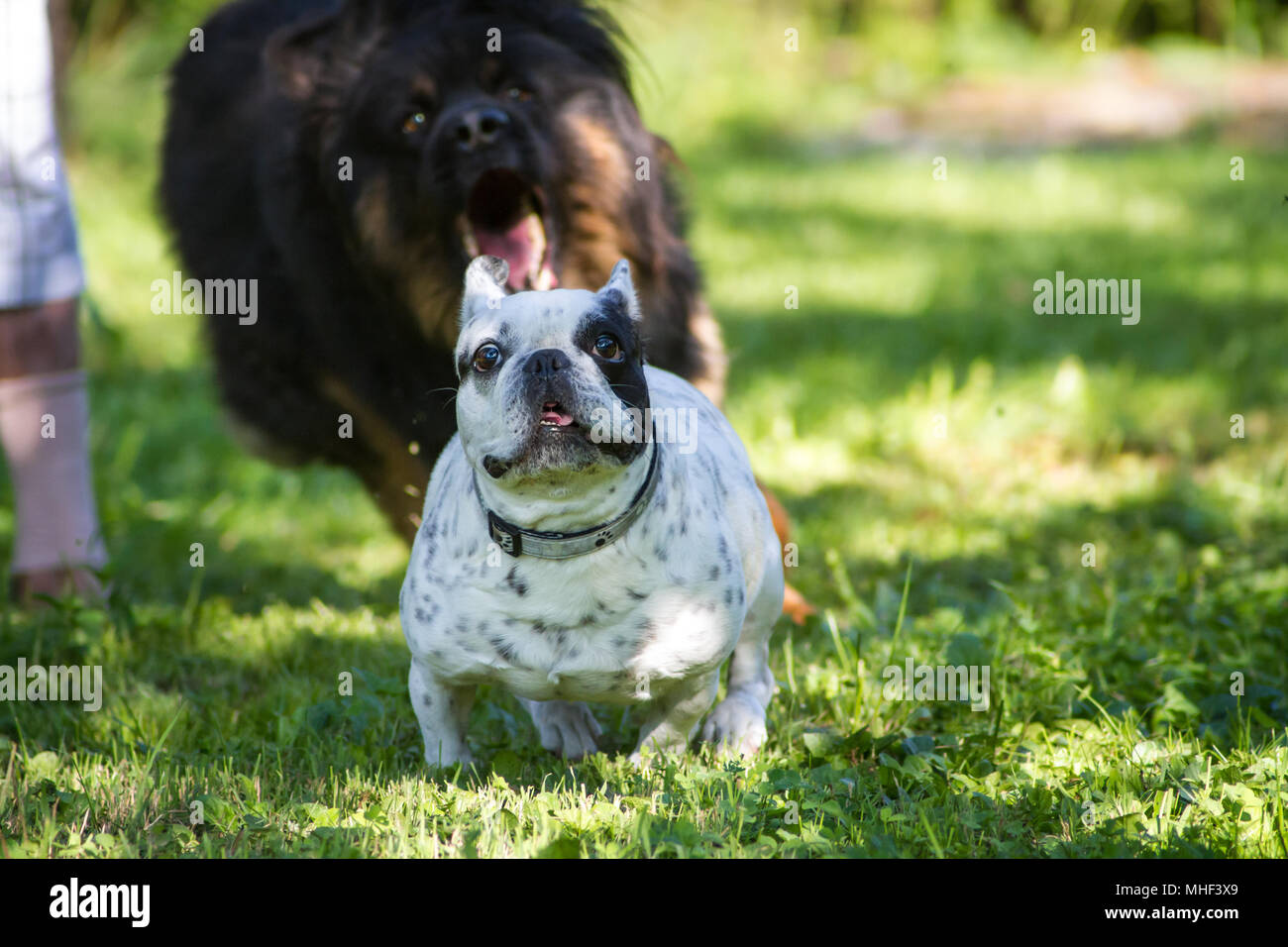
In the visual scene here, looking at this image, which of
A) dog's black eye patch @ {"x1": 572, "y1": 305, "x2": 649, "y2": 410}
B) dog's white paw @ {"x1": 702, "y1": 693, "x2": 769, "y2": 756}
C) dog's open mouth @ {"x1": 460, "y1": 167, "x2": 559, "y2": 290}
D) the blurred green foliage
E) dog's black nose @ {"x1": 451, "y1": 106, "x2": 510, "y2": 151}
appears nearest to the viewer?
dog's black eye patch @ {"x1": 572, "y1": 305, "x2": 649, "y2": 410}

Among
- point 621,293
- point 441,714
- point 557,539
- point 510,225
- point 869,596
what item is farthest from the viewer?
point 869,596

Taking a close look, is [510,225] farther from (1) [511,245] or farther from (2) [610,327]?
(2) [610,327]

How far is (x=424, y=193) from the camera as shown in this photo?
11.6 feet

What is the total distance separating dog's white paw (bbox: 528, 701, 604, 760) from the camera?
304 cm

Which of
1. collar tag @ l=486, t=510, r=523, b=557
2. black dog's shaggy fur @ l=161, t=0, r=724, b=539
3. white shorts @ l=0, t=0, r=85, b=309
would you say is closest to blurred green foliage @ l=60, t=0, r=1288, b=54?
white shorts @ l=0, t=0, r=85, b=309

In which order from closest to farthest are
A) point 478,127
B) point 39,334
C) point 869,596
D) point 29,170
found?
point 478,127 → point 29,170 → point 39,334 → point 869,596

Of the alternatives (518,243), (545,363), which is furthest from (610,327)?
(518,243)

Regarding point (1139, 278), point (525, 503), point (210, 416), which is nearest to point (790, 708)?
point (525, 503)

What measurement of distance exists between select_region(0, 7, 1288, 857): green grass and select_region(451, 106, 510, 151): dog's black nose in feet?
3.38

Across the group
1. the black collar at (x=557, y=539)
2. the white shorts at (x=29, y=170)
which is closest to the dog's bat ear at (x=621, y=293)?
the black collar at (x=557, y=539)

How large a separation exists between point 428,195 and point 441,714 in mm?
1386

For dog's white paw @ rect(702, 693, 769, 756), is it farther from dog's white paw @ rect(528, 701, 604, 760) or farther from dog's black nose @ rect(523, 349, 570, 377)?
dog's black nose @ rect(523, 349, 570, 377)

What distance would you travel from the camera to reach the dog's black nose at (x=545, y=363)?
2.46 metres

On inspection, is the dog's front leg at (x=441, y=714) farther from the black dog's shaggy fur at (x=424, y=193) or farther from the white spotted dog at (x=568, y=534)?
the black dog's shaggy fur at (x=424, y=193)
